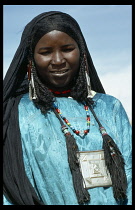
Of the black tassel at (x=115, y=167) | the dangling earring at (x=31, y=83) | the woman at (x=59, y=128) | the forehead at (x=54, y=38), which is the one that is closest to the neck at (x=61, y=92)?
the woman at (x=59, y=128)

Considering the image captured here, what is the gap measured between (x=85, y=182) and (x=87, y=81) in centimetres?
87

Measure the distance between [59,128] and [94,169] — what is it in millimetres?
421

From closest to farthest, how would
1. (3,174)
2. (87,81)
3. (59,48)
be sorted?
(3,174), (59,48), (87,81)

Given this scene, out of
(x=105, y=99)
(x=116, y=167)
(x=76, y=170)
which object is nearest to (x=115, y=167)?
(x=116, y=167)

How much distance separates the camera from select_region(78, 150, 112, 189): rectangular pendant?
2994 mm

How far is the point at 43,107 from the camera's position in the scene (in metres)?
3.15

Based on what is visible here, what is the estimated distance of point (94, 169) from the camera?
301 centimetres

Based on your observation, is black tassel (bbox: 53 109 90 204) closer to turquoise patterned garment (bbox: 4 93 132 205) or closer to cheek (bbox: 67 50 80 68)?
turquoise patterned garment (bbox: 4 93 132 205)

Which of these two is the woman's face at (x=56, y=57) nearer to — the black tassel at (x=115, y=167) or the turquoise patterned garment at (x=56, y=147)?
the turquoise patterned garment at (x=56, y=147)

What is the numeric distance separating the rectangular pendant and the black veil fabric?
0.41 meters

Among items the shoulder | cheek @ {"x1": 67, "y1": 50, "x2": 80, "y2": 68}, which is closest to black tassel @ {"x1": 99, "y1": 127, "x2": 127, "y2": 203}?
the shoulder

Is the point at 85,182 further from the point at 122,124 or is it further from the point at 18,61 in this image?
the point at 18,61
